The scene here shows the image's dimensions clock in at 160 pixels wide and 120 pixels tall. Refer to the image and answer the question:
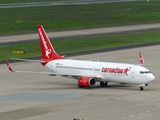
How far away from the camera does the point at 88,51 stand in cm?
9969

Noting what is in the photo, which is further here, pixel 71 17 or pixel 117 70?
pixel 71 17

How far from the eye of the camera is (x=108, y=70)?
196ft

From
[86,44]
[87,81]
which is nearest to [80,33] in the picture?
[86,44]

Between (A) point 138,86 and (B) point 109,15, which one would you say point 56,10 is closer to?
(B) point 109,15

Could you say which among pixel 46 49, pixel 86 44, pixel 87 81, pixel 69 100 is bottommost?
pixel 69 100

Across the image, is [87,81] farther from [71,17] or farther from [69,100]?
[71,17]

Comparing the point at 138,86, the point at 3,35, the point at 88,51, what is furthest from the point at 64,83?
the point at 3,35

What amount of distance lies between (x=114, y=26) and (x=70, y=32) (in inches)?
775

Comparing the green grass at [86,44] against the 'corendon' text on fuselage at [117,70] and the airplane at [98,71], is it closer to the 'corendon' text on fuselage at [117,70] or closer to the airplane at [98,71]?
the airplane at [98,71]

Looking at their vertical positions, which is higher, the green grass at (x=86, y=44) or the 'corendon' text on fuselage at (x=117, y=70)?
the green grass at (x=86, y=44)

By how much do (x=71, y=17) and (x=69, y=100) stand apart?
109 metres

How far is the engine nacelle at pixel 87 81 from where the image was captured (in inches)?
2350

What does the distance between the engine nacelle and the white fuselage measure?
1.21m

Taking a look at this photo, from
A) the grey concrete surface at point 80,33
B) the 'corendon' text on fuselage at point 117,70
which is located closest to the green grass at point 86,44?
the grey concrete surface at point 80,33
